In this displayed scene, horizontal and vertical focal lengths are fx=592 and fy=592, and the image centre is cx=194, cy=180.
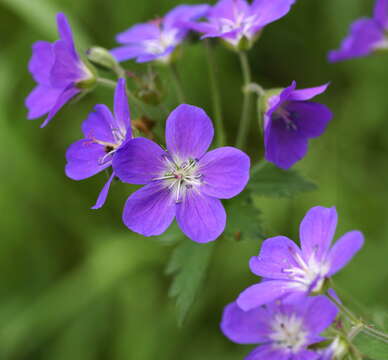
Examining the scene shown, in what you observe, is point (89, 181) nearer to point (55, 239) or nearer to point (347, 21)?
point (55, 239)

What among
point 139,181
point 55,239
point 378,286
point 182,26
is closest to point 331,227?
point 139,181

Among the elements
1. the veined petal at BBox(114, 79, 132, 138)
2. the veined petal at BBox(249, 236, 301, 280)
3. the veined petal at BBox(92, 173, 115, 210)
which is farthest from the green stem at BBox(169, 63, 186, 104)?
the veined petal at BBox(249, 236, 301, 280)

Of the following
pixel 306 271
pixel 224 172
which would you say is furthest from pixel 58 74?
pixel 306 271

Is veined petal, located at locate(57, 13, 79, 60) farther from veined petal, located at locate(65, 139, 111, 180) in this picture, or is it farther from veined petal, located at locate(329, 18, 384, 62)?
veined petal, located at locate(329, 18, 384, 62)

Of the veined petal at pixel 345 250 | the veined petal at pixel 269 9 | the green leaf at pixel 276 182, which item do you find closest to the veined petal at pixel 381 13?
the veined petal at pixel 269 9

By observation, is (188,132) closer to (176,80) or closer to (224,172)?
(224,172)

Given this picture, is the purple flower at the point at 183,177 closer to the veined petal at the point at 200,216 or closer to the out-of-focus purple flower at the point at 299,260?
the veined petal at the point at 200,216
